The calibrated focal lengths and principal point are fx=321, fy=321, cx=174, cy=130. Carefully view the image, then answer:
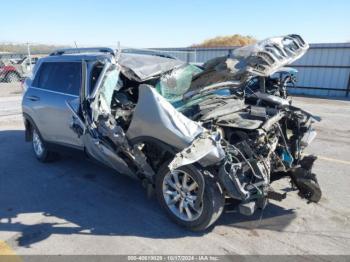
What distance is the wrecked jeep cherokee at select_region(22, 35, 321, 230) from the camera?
340 centimetres

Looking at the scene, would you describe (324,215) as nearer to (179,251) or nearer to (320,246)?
(320,246)

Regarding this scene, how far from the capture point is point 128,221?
385 cm

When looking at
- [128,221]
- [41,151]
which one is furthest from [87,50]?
[128,221]

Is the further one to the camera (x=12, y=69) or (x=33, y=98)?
(x=12, y=69)

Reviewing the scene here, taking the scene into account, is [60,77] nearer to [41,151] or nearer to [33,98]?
[33,98]

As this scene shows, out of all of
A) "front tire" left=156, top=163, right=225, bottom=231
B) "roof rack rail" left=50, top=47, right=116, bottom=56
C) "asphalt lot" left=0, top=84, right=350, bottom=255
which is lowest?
"asphalt lot" left=0, top=84, right=350, bottom=255

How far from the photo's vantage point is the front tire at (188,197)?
3393 mm

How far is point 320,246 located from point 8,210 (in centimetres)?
381

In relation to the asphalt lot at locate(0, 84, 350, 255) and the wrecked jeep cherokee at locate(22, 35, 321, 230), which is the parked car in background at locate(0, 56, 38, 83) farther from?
the wrecked jeep cherokee at locate(22, 35, 321, 230)

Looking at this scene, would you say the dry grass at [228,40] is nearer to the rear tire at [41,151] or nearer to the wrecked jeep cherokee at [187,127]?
the rear tire at [41,151]

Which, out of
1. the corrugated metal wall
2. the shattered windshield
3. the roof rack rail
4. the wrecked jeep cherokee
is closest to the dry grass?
the corrugated metal wall

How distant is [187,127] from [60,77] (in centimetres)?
288

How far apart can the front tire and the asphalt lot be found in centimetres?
16

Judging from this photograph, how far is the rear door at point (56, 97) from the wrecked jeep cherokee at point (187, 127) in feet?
0.07
